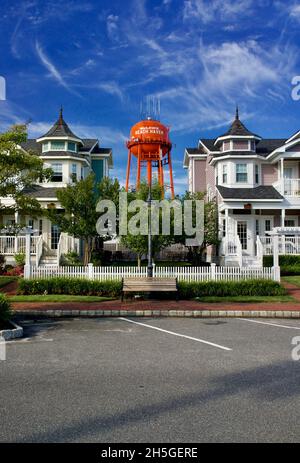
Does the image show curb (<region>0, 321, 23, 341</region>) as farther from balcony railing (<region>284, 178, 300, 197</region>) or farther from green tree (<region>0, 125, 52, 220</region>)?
balcony railing (<region>284, 178, 300, 197</region>)

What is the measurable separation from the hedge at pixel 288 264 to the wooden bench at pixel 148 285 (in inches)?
385

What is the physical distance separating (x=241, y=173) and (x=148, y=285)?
1615 centimetres

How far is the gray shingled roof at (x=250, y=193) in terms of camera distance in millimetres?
26094

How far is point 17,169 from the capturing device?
42.3ft

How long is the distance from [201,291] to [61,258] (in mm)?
11274

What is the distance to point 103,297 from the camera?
52.2 feet

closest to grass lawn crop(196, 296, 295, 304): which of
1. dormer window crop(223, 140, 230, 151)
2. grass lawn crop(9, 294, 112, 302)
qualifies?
grass lawn crop(9, 294, 112, 302)

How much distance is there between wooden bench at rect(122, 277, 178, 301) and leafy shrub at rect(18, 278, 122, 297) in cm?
96

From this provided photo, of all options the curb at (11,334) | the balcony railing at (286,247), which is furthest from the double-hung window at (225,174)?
the curb at (11,334)

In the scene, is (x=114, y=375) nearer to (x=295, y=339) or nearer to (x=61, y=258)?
(x=295, y=339)

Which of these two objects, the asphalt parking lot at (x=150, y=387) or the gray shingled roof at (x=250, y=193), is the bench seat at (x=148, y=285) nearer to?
the asphalt parking lot at (x=150, y=387)

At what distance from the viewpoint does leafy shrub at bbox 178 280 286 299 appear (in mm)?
16219
